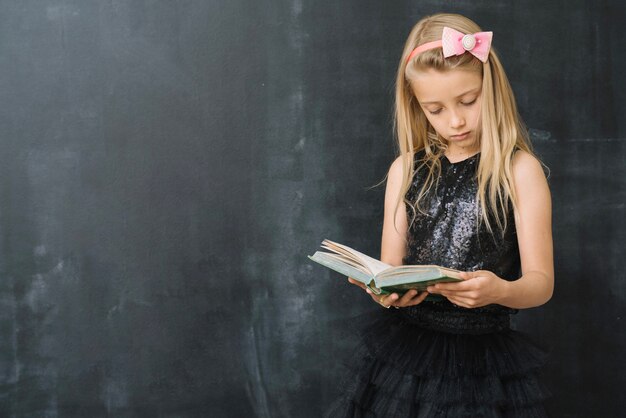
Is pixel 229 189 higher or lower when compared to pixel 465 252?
higher

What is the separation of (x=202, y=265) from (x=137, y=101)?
631 millimetres

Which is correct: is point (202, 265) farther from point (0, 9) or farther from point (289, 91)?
point (0, 9)

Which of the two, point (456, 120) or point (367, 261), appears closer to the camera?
point (367, 261)

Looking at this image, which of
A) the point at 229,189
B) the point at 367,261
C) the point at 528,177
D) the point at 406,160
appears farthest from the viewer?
the point at 229,189

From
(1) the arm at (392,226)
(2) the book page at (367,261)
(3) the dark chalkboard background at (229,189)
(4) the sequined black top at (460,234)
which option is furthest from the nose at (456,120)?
(3) the dark chalkboard background at (229,189)

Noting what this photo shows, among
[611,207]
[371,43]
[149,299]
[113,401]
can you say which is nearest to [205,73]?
[371,43]

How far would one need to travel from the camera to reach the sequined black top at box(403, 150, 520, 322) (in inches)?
59.9

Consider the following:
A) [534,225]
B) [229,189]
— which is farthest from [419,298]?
[229,189]

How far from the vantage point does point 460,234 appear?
5.04 feet

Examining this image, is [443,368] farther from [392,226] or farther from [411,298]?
[392,226]

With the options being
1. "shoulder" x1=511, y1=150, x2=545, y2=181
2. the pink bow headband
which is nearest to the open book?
"shoulder" x1=511, y1=150, x2=545, y2=181

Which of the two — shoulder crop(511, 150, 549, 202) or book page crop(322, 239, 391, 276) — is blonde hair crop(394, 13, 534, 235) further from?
book page crop(322, 239, 391, 276)

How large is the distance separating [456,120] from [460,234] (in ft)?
0.90

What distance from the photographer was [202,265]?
231cm
